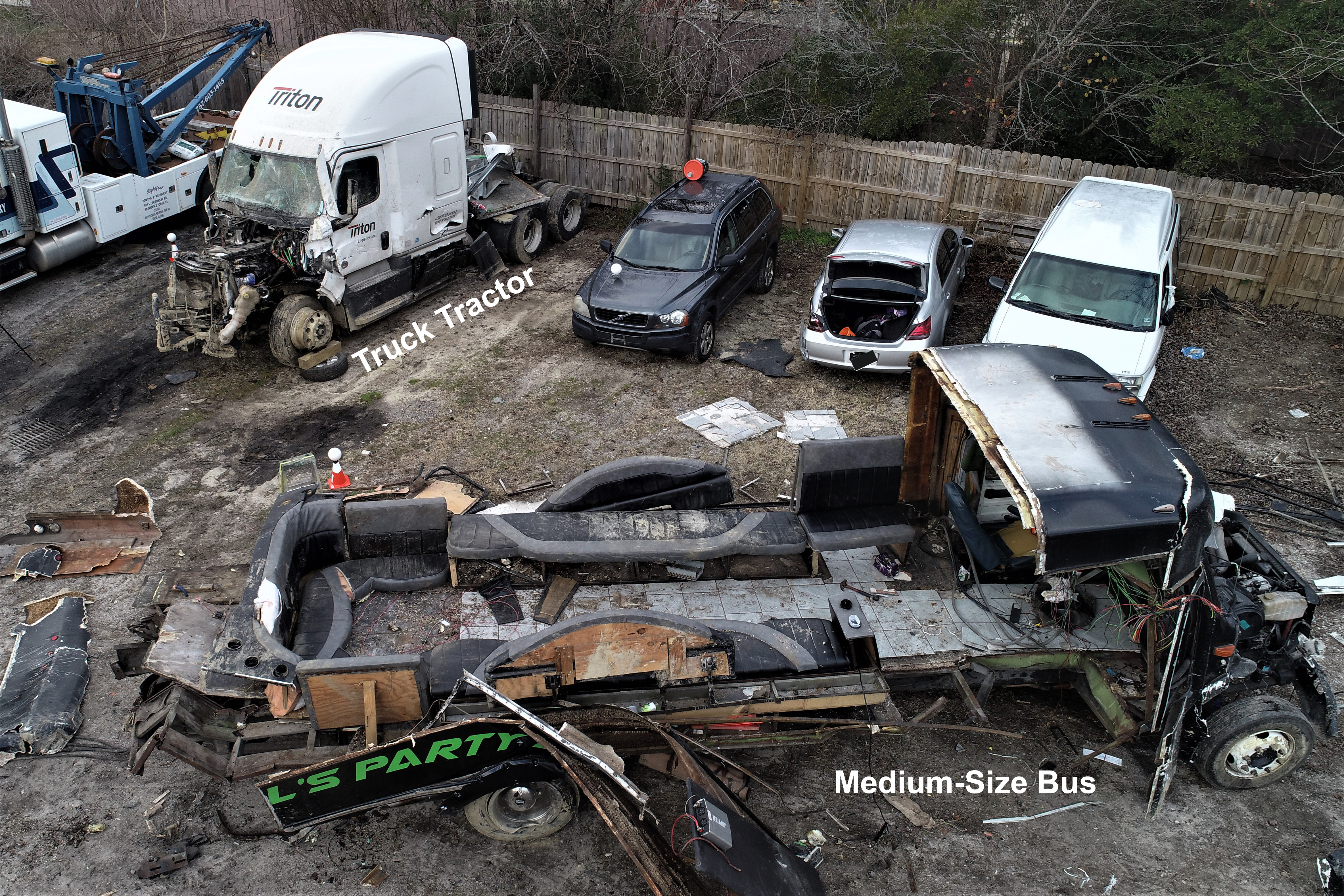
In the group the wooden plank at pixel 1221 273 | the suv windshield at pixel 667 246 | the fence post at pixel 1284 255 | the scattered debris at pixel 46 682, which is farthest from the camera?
the wooden plank at pixel 1221 273

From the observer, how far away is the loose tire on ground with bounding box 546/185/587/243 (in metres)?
14.0

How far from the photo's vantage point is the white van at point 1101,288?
29.9ft

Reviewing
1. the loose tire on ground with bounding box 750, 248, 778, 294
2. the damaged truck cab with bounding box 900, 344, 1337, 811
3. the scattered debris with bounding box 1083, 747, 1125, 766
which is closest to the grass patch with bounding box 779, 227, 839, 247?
the loose tire on ground with bounding box 750, 248, 778, 294

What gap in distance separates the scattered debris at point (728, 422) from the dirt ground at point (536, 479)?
0.18 metres

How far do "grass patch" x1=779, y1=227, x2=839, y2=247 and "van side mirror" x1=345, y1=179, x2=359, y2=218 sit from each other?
6.63 meters

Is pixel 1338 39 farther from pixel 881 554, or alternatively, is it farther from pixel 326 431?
pixel 326 431

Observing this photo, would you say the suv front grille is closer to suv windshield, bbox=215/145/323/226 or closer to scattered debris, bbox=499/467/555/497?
scattered debris, bbox=499/467/555/497

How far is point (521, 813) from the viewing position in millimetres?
5371

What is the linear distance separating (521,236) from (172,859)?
10017 mm

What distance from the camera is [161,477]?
8.82 metres

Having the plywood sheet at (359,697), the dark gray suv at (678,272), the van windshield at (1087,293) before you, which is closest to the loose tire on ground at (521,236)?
the dark gray suv at (678,272)

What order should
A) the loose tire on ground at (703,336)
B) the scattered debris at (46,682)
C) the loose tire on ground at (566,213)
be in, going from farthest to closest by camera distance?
the loose tire on ground at (566,213), the loose tire on ground at (703,336), the scattered debris at (46,682)

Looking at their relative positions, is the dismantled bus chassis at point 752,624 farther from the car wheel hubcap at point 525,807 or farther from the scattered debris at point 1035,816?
the scattered debris at point 1035,816

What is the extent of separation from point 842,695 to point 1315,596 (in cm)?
286
